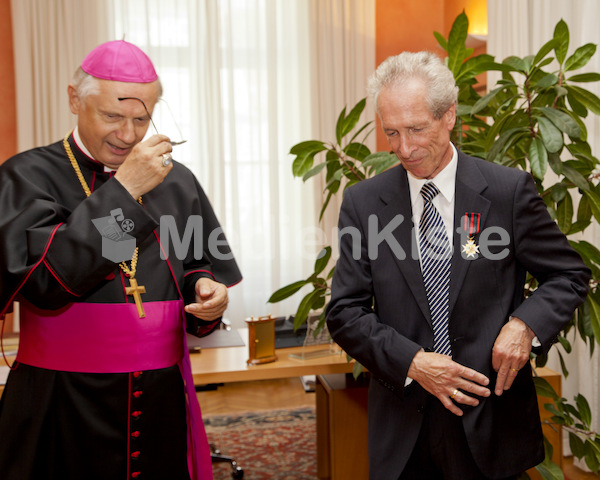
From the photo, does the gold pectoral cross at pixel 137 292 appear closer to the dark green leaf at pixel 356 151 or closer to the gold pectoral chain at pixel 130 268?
the gold pectoral chain at pixel 130 268

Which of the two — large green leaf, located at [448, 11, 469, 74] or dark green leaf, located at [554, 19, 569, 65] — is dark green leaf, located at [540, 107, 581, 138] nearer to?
dark green leaf, located at [554, 19, 569, 65]

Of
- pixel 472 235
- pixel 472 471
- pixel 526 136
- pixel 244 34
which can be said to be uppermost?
pixel 244 34

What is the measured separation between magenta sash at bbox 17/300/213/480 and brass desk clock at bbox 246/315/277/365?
3.75 ft

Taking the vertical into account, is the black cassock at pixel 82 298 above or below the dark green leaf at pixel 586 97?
below

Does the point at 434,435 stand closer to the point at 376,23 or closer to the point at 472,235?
the point at 472,235

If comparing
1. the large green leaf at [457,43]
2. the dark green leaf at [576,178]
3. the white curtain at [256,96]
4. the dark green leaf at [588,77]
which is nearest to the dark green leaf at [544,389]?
the dark green leaf at [576,178]

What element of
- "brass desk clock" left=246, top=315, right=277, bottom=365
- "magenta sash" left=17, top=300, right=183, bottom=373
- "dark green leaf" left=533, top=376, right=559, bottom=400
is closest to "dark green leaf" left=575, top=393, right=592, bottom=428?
"dark green leaf" left=533, top=376, right=559, bottom=400

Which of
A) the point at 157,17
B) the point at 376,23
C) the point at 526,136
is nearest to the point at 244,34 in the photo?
the point at 157,17

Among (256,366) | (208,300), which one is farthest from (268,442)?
(208,300)

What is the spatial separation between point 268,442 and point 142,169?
2.81 metres

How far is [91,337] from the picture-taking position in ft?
4.66

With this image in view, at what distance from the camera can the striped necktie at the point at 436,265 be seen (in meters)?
1.46

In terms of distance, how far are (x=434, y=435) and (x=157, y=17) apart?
4651mm

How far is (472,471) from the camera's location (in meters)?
1.44
